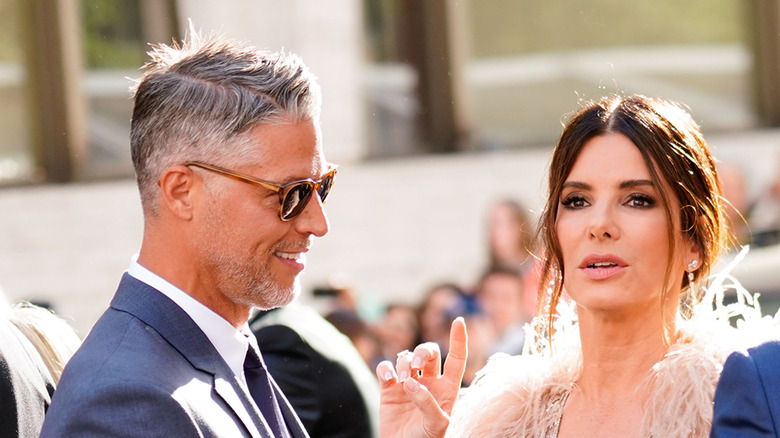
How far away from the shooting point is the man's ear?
2213 mm

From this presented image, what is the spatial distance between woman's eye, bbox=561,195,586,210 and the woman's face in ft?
0.12

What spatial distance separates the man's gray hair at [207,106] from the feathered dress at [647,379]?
3.40ft

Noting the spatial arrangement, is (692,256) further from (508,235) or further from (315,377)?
(508,235)

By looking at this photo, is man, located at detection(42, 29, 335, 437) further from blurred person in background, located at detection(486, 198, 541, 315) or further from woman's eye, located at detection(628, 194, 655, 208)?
blurred person in background, located at detection(486, 198, 541, 315)

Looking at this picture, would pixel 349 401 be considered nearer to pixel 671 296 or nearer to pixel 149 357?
pixel 671 296

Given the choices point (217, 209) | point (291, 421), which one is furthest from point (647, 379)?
point (217, 209)

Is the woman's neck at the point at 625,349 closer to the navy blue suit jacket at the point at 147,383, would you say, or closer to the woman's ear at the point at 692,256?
the woman's ear at the point at 692,256

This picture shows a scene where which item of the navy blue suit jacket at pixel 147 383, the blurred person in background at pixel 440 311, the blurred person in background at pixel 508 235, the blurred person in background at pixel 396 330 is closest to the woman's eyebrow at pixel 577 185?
the navy blue suit jacket at pixel 147 383

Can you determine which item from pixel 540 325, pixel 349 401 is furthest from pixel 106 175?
A: pixel 540 325

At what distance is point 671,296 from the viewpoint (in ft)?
8.86

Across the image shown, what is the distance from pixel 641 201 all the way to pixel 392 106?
5.97 m

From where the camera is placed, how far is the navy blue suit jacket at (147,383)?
1918mm

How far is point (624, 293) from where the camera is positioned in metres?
2.62

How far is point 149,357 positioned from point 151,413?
5.6 inches
